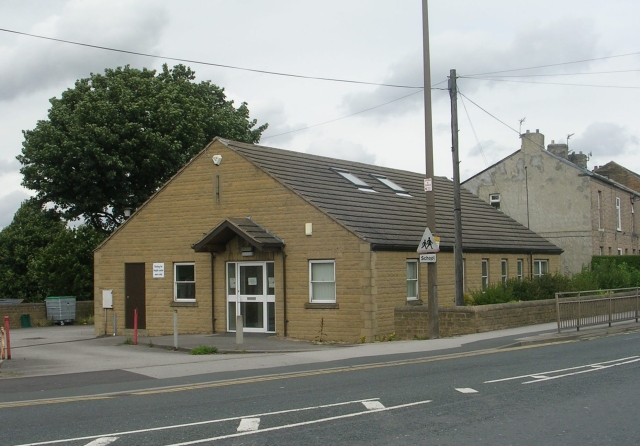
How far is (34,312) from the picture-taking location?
112ft

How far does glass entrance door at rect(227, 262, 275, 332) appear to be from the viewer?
75.3 feet

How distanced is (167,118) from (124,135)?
237 cm

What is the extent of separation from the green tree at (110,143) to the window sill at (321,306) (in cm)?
1769

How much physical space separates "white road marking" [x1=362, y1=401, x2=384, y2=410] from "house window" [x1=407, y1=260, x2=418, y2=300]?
42.5 feet

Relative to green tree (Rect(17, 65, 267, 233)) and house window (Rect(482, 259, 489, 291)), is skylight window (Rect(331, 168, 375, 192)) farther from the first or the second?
green tree (Rect(17, 65, 267, 233))

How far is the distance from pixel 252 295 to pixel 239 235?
7.00ft

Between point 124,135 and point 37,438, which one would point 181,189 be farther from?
point 37,438

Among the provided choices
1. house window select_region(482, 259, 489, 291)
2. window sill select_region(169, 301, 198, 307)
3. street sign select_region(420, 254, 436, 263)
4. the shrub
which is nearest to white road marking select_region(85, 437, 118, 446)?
the shrub

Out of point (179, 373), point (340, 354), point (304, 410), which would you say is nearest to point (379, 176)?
point (340, 354)

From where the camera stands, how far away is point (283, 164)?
24844mm

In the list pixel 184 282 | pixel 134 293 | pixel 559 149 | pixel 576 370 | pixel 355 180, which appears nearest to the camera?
pixel 576 370

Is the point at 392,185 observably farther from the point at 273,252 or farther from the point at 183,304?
the point at 183,304

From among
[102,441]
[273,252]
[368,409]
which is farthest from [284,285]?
[102,441]

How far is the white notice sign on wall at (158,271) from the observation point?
2517 cm
